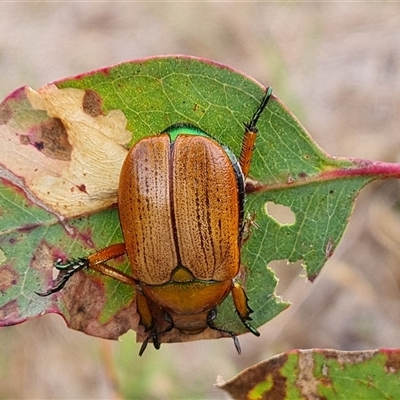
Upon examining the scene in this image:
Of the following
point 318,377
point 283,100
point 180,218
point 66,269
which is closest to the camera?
point 318,377

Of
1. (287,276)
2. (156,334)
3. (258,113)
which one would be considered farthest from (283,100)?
(156,334)

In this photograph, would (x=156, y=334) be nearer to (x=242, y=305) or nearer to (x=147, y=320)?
(x=147, y=320)

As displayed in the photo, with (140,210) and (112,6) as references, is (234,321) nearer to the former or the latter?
(140,210)

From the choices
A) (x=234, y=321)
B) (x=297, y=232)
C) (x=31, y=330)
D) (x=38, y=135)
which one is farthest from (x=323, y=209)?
(x=31, y=330)

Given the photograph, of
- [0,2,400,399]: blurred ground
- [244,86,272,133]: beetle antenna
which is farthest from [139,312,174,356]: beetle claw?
[0,2,400,399]: blurred ground

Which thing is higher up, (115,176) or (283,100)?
(283,100)

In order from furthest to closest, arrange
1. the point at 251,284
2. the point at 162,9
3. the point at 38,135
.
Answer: the point at 162,9
the point at 251,284
the point at 38,135

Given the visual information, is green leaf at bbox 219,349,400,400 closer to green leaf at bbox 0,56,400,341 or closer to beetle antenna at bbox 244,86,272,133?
green leaf at bbox 0,56,400,341
